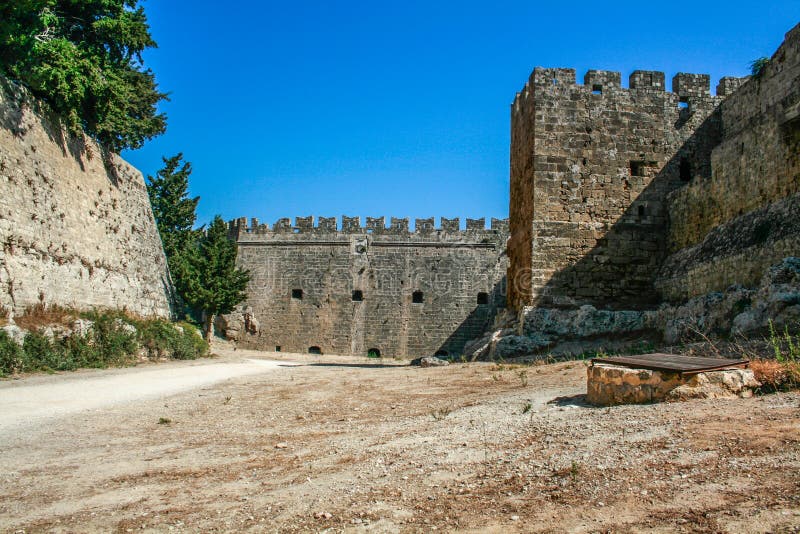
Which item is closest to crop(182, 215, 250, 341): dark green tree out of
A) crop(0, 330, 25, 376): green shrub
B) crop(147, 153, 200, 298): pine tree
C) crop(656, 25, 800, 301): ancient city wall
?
crop(147, 153, 200, 298): pine tree

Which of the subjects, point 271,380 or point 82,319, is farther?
point 82,319

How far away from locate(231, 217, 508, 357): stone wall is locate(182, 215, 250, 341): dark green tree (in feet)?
10.4

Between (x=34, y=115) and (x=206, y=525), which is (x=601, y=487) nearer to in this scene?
(x=206, y=525)

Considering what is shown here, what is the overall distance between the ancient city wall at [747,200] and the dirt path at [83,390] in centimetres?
902

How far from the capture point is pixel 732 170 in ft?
35.2

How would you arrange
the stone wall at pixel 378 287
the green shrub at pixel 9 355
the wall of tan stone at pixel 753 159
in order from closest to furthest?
1. the wall of tan stone at pixel 753 159
2. the green shrub at pixel 9 355
3. the stone wall at pixel 378 287

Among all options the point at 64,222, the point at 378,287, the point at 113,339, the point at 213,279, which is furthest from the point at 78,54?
the point at 378,287

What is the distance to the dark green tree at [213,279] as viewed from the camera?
2308 cm

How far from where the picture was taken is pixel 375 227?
94.7 ft

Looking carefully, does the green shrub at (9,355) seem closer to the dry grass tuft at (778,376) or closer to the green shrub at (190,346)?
the green shrub at (190,346)

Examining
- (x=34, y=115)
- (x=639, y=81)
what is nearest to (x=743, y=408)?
(x=639, y=81)

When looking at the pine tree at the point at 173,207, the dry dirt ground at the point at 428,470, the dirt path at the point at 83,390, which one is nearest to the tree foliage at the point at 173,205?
the pine tree at the point at 173,207

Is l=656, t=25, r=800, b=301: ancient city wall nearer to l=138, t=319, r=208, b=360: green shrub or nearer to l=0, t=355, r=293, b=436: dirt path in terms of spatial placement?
l=0, t=355, r=293, b=436: dirt path

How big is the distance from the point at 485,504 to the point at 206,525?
1.55 meters
